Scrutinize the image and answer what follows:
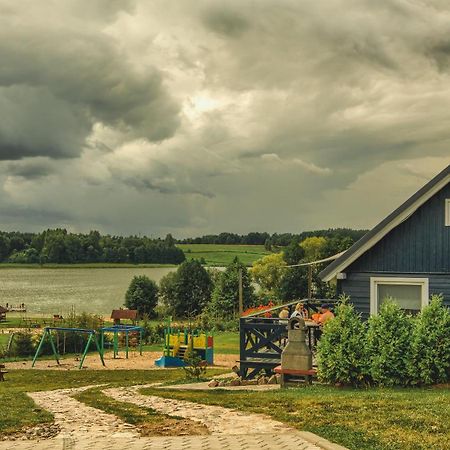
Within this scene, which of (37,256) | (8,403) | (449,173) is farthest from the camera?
(37,256)

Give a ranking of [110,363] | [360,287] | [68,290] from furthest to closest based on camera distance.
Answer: [68,290] < [110,363] < [360,287]

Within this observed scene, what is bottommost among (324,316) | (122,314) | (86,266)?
(122,314)

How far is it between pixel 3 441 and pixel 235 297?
51.4 m

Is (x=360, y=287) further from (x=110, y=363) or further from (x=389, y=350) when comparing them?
(x=110, y=363)

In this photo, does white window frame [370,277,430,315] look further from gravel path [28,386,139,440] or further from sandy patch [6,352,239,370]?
sandy patch [6,352,239,370]

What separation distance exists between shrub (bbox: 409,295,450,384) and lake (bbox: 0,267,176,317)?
57.1 meters

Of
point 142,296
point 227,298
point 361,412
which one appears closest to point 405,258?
point 361,412

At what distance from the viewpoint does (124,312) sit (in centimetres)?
4716

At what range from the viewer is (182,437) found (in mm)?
10023

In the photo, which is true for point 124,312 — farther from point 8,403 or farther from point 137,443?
point 137,443

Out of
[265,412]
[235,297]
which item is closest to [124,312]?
[235,297]

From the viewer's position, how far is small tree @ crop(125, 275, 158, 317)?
6856 centimetres

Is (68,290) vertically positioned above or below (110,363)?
above

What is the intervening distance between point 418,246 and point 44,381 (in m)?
14.7
